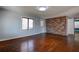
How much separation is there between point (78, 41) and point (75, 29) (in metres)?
0.21

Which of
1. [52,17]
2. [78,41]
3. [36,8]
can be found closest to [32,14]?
[36,8]

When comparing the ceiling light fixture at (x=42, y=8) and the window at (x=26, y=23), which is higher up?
the ceiling light fixture at (x=42, y=8)

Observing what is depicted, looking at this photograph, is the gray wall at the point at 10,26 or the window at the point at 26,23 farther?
the window at the point at 26,23

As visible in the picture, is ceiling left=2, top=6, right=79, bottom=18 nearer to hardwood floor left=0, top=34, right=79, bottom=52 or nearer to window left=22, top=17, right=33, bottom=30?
window left=22, top=17, right=33, bottom=30

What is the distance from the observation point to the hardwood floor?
1319 mm

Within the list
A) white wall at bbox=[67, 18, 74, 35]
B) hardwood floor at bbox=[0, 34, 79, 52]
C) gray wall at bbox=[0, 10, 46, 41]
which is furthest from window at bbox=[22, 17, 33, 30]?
white wall at bbox=[67, 18, 74, 35]

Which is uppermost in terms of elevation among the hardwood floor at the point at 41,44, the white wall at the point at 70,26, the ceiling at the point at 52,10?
the ceiling at the point at 52,10

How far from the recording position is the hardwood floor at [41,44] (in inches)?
51.9

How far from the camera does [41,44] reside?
139 centimetres

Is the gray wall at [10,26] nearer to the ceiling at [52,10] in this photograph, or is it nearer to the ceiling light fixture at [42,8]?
the ceiling at [52,10]

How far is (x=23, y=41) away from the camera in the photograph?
1.34m

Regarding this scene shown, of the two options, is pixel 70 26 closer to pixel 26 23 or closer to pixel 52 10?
pixel 52 10

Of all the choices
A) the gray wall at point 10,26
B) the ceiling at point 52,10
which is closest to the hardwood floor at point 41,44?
the gray wall at point 10,26
